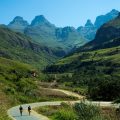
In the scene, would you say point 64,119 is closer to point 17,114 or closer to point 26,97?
point 17,114

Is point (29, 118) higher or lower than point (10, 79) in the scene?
lower

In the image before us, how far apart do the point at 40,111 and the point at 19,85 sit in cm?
4037

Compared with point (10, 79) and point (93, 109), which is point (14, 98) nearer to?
point (10, 79)

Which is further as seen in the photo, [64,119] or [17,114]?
[17,114]

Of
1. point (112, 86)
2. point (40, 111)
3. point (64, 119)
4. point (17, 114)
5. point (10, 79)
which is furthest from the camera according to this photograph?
point (10, 79)

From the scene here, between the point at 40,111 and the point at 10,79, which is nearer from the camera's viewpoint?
the point at 40,111

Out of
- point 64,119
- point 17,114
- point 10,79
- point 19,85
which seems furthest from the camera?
point 10,79

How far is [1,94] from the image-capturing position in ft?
288

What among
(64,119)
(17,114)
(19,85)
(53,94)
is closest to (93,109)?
(64,119)

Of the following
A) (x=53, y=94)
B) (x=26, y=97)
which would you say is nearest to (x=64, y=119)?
(x=26, y=97)

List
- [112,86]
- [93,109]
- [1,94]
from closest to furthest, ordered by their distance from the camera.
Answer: [93,109] < [1,94] < [112,86]

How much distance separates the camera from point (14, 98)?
90.0m

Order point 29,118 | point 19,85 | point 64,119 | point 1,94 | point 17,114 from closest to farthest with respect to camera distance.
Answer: point 64,119 → point 29,118 → point 17,114 → point 1,94 → point 19,85

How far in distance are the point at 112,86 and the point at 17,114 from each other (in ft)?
111
